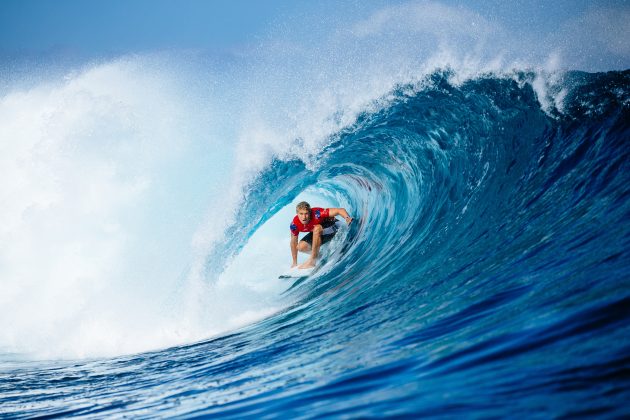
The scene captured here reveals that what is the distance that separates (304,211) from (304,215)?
9 cm

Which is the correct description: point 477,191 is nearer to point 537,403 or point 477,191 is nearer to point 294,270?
point 294,270

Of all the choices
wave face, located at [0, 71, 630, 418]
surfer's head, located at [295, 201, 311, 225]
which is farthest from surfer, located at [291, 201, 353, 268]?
wave face, located at [0, 71, 630, 418]

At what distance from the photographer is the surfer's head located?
22.6ft

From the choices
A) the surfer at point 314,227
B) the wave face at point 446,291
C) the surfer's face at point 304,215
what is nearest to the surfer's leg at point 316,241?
the surfer at point 314,227

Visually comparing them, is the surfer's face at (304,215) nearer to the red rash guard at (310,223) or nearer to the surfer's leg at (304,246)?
the red rash guard at (310,223)

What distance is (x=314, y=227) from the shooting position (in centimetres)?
748

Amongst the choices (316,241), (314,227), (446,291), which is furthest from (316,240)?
(446,291)

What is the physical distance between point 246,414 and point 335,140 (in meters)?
6.25

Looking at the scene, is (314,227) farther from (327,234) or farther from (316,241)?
(327,234)

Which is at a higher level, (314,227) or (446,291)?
(314,227)

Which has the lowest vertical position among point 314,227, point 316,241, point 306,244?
point 316,241

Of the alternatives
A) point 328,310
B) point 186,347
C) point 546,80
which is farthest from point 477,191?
point 186,347

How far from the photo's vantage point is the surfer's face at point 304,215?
22.7 feet

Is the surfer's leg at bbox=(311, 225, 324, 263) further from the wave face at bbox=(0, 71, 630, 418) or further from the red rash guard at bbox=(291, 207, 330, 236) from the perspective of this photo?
the wave face at bbox=(0, 71, 630, 418)
